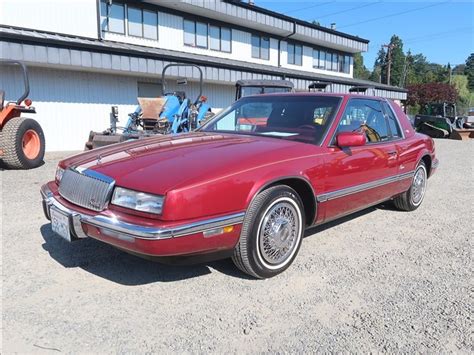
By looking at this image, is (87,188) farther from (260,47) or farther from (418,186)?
(260,47)

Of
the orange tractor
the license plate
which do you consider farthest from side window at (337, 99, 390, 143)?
the orange tractor

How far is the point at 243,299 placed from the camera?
2953 mm

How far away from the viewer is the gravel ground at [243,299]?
8.03 feet

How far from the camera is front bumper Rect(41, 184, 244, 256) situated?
264 centimetres

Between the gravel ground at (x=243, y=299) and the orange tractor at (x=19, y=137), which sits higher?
the orange tractor at (x=19, y=137)

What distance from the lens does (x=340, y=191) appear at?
3844 mm

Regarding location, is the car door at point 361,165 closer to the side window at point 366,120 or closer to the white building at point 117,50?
the side window at point 366,120


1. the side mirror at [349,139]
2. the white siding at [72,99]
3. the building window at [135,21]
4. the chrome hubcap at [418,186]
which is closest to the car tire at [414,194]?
the chrome hubcap at [418,186]

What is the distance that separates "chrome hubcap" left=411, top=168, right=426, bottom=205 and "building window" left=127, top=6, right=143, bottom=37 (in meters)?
13.7

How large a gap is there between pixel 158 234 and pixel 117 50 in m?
11.4

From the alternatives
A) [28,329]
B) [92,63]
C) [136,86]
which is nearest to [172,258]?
[28,329]

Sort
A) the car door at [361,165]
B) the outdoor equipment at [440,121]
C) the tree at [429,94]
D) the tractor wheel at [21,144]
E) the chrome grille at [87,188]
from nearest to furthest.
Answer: the chrome grille at [87,188] < the car door at [361,165] < the tractor wheel at [21,144] < the outdoor equipment at [440,121] < the tree at [429,94]

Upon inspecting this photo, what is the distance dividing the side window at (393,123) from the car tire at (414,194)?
0.66 metres

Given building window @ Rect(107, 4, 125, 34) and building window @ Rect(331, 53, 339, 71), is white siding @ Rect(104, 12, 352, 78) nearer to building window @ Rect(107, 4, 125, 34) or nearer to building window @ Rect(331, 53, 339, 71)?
building window @ Rect(107, 4, 125, 34)
